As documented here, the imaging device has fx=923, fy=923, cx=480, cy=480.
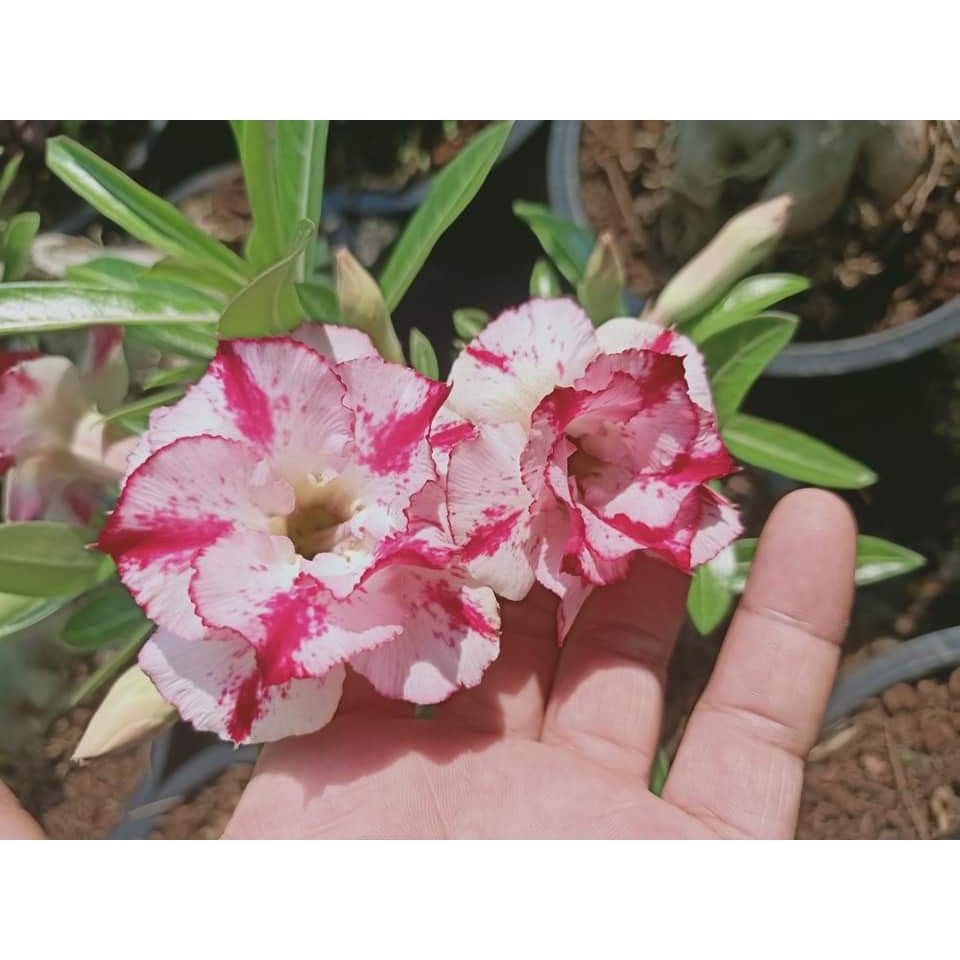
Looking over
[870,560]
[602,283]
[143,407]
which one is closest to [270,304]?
[143,407]

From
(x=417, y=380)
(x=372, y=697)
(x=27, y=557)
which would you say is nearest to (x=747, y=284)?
(x=417, y=380)

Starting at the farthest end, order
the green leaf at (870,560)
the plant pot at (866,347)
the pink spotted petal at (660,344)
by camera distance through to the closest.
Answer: the plant pot at (866,347) → the green leaf at (870,560) → the pink spotted petal at (660,344)

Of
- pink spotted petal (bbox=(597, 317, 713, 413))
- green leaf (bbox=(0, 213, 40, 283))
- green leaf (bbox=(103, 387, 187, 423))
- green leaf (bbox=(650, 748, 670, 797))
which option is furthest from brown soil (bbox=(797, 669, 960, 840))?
green leaf (bbox=(0, 213, 40, 283))

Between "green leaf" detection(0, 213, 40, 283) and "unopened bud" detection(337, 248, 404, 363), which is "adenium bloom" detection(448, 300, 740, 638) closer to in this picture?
"unopened bud" detection(337, 248, 404, 363)

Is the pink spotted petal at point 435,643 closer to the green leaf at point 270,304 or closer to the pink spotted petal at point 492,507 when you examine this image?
the pink spotted petal at point 492,507

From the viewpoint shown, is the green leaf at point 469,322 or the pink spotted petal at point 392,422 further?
the green leaf at point 469,322

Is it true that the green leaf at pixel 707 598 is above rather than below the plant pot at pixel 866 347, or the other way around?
below

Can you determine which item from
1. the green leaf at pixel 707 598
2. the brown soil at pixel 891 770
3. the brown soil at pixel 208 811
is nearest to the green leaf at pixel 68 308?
the green leaf at pixel 707 598

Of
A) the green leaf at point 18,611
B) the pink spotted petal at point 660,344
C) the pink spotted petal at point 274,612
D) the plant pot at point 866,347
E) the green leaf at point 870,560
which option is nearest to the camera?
the pink spotted petal at point 274,612
